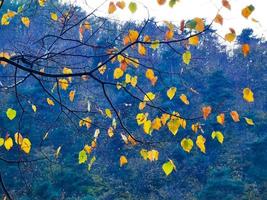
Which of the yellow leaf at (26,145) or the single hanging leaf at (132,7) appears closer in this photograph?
the single hanging leaf at (132,7)

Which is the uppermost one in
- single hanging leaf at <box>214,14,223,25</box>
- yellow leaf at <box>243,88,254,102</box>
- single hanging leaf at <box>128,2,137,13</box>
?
single hanging leaf at <box>128,2,137,13</box>

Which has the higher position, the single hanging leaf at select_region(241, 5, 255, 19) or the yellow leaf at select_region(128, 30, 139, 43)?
the yellow leaf at select_region(128, 30, 139, 43)

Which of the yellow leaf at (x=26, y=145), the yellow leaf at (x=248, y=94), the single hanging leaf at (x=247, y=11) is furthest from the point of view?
the yellow leaf at (x=26, y=145)

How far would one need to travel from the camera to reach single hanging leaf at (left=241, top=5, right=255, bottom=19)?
2521 mm

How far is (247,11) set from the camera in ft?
8.34

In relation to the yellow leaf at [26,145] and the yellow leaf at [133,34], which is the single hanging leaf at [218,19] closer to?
the yellow leaf at [133,34]

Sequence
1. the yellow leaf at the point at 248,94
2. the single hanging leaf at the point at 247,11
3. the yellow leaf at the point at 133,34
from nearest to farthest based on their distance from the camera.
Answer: the single hanging leaf at the point at 247,11, the yellow leaf at the point at 133,34, the yellow leaf at the point at 248,94

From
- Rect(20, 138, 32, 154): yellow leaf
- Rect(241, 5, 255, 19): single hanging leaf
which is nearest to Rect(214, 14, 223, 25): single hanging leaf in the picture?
Rect(241, 5, 255, 19): single hanging leaf

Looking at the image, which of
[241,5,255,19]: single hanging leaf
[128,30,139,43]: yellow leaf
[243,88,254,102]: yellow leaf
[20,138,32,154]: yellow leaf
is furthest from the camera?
[20,138,32,154]: yellow leaf

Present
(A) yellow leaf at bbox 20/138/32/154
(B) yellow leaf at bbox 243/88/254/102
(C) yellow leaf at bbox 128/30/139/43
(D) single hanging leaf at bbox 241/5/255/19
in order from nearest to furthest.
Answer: (D) single hanging leaf at bbox 241/5/255/19 → (C) yellow leaf at bbox 128/30/139/43 → (B) yellow leaf at bbox 243/88/254/102 → (A) yellow leaf at bbox 20/138/32/154

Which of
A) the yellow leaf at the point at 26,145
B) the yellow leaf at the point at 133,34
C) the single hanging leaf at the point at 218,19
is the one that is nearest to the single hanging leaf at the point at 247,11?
the single hanging leaf at the point at 218,19

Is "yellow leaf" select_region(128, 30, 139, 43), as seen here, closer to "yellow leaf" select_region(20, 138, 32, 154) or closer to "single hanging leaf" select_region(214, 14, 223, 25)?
"single hanging leaf" select_region(214, 14, 223, 25)

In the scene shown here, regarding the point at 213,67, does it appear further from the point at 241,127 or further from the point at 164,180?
the point at 164,180

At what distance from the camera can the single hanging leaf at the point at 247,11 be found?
2521 mm
